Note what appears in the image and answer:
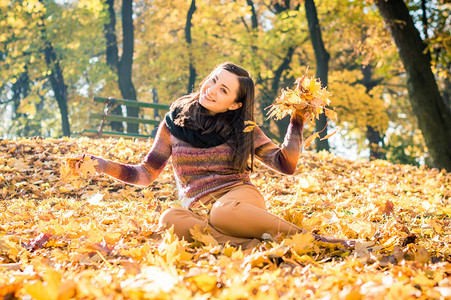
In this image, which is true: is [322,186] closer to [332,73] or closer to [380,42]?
[380,42]

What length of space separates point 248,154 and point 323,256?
3.01ft

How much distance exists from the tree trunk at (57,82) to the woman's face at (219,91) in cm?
1548

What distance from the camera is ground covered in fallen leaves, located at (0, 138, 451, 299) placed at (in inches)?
58.9

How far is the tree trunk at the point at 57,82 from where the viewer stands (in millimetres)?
17344

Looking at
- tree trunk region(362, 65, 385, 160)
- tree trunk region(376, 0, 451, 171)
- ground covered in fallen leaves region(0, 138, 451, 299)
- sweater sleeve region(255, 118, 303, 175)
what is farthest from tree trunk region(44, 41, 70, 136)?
sweater sleeve region(255, 118, 303, 175)

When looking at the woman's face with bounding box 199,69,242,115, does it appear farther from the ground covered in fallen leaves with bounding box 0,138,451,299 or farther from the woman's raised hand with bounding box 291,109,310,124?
the ground covered in fallen leaves with bounding box 0,138,451,299

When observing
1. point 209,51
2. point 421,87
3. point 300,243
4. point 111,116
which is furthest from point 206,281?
point 209,51

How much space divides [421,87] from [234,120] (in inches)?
250

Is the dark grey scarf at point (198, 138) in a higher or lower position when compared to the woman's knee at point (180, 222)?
higher

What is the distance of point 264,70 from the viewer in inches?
662

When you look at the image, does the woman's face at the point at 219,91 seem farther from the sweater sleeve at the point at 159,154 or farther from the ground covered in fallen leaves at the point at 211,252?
the ground covered in fallen leaves at the point at 211,252

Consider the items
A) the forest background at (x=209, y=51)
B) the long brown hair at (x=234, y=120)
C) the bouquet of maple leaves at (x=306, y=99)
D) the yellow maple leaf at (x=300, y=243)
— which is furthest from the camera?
the forest background at (x=209, y=51)

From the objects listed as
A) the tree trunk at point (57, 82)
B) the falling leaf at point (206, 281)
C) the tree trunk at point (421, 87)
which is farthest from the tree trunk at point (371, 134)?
the falling leaf at point (206, 281)

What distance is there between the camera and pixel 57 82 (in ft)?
58.5
